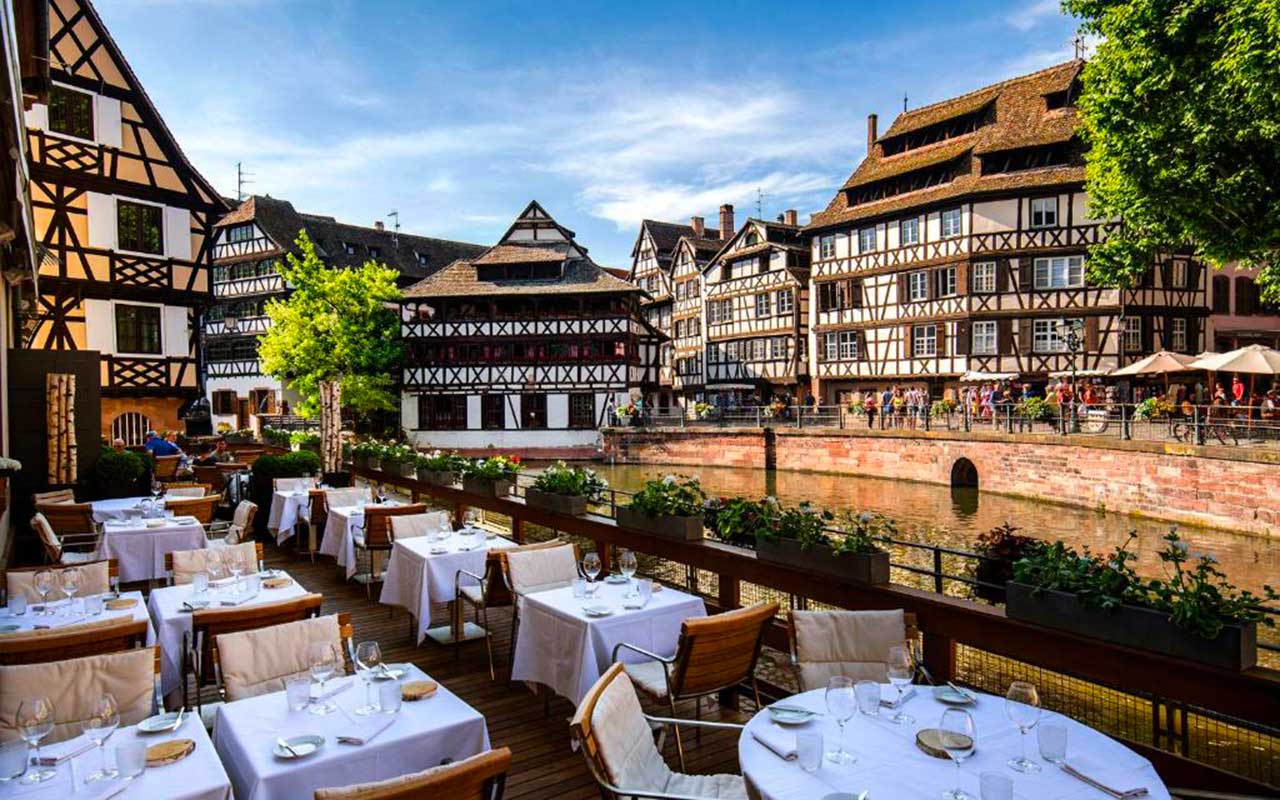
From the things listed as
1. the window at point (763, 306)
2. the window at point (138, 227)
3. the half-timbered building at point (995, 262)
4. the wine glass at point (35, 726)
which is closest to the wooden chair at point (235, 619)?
the wine glass at point (35, 726)

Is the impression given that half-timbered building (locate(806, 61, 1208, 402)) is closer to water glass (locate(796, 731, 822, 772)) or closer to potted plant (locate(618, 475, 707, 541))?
potted plant (locate(618, 475, 707, 541))

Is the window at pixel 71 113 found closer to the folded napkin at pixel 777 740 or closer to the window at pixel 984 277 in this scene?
the folded napkin at pixel 777 740

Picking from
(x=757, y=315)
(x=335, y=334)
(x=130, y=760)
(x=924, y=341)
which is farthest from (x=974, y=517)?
(x=335, y=334)

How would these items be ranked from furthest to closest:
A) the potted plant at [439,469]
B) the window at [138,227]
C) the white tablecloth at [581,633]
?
1. the window at [138,227]
2. the potted plant at [439,469]
3. the white tablecloth at [581,633]

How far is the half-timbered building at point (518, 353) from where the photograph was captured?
3747 cm

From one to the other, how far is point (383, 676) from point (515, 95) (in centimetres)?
1265

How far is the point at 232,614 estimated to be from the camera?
16.1ft

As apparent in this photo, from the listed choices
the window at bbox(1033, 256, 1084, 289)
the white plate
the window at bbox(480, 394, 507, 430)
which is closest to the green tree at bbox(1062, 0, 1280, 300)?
the window at bbox(1033, 256, 1084, 289)

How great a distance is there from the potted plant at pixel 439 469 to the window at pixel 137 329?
12.5m

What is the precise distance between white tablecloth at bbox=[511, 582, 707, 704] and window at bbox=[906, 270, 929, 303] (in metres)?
29.9

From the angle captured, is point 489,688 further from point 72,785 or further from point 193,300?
point 193,300

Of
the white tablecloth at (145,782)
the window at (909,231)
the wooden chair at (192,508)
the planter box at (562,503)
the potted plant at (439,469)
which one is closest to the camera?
the white tablecloth at (145,782)

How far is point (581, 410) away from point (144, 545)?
95.1 ft

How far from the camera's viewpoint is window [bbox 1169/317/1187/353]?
3059 centimetres
